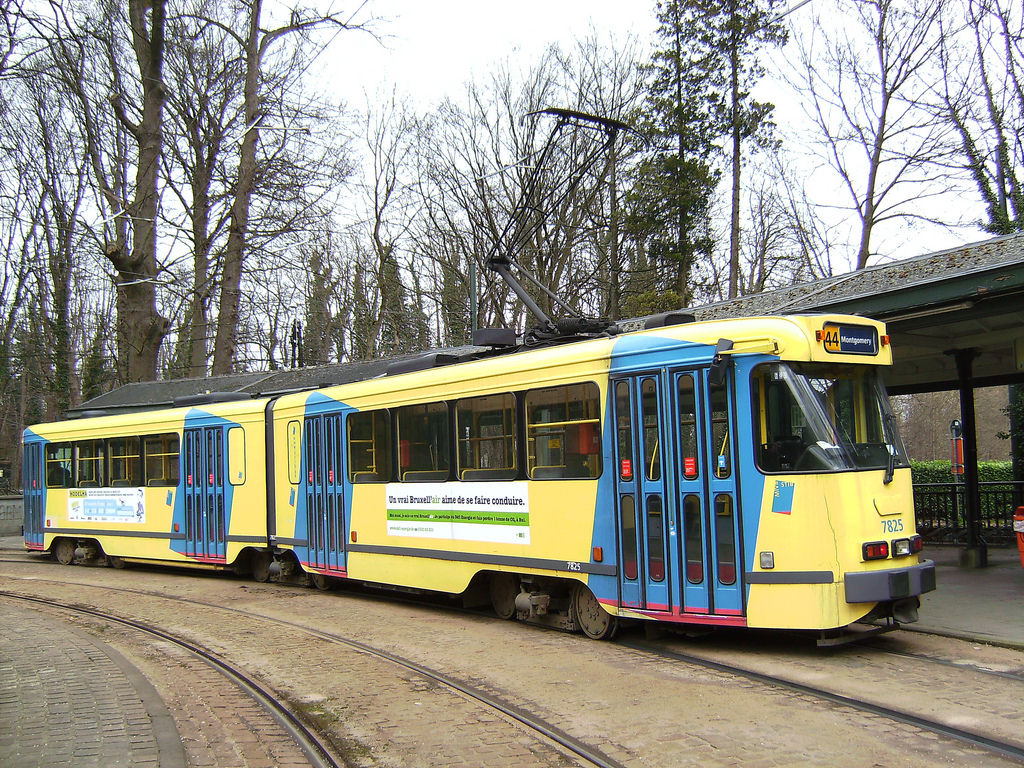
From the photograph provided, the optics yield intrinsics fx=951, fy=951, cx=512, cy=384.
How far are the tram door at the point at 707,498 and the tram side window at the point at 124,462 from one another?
1257 cm

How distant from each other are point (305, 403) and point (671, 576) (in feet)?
24.2

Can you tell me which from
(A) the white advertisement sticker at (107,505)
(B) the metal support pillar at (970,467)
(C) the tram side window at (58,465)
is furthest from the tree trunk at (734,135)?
(C) the tram side window at (58,465)

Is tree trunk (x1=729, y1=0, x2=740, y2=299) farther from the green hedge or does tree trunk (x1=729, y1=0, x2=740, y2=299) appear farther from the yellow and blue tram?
the yellow and blue tram

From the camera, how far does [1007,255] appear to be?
1112 centimetres

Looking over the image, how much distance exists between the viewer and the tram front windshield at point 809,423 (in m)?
8.05

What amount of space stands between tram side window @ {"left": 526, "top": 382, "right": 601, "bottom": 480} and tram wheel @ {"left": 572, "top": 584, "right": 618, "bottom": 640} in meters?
1.25

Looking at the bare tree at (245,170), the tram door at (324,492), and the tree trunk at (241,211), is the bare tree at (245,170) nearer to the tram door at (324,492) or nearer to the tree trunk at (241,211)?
the tree trunk at (241,211)

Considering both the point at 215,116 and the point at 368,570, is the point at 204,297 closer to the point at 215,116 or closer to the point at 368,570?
the point at 215,116

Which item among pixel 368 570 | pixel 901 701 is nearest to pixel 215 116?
pixel 368 570

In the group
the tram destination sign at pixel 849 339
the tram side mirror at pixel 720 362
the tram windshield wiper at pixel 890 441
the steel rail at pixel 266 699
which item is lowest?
the steel rail at pixel 266 699

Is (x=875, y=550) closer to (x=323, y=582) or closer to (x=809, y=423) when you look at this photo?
(x=809, y=423)

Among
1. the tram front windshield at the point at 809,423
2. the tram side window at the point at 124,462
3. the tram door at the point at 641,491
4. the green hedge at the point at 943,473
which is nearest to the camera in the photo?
the tram front windshield at the point at 809,423

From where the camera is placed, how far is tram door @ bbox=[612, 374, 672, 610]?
8680 mm

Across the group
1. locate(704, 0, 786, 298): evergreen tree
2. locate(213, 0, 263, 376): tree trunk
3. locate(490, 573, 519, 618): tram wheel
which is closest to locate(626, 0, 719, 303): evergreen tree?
locate(704, 0, 786, 298): evergreen tree
